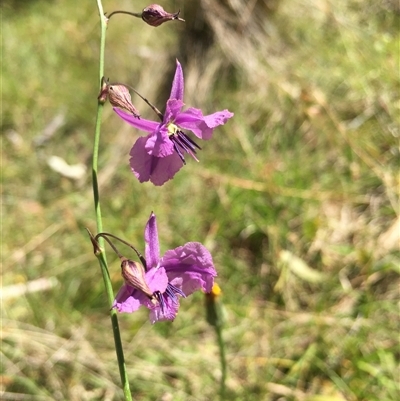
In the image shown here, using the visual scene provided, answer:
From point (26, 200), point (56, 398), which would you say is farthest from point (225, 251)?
point (26, 200)

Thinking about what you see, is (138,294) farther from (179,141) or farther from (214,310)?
(214,310)

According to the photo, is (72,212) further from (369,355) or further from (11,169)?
(369,355)

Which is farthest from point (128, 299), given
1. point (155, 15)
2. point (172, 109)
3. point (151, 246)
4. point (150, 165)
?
point (155, 15)

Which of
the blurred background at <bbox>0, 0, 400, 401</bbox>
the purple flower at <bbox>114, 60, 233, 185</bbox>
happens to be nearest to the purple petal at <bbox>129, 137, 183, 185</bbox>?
the purple flower at <bbox>114, 60, 233, 185</bbox>

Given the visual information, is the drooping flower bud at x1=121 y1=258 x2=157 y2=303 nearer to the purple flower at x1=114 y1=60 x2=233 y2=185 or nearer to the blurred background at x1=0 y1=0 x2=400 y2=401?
the purple flower at x1=114 y1=60 x2=233 y2=185

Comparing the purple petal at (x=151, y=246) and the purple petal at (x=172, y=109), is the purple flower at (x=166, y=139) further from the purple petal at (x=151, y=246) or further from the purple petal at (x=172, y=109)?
the purple petal at (x=151, y=246)

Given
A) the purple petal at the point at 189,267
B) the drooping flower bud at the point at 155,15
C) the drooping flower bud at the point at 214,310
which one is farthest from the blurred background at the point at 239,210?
the drooping flower bud at the point at 155,15
